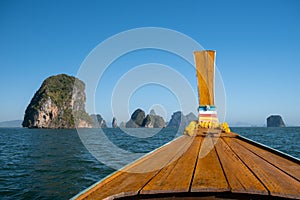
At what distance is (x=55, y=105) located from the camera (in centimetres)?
11431

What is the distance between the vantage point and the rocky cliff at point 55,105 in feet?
365

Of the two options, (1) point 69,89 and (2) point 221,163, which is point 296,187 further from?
(1) point 69,89

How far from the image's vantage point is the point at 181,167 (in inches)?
152

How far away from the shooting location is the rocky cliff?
365 ft

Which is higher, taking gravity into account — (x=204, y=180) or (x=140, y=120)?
(x=140, y=120)

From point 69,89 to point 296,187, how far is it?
132 m

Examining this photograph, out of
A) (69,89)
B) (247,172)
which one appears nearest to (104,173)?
(247,172)

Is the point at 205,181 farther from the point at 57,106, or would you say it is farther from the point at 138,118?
the point at 138,118

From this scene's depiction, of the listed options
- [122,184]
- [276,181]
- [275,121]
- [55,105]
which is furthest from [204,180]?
[275,121]

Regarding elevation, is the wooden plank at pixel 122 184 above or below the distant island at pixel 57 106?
below

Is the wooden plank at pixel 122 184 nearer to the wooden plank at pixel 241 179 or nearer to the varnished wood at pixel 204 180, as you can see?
the varnished wood at pixel 204 180

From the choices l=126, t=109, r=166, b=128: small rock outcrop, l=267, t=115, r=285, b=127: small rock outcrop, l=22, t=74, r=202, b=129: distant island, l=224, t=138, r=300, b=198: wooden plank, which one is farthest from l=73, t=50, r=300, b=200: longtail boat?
l=267, t=115, r=285, b=127: small rock outcrop

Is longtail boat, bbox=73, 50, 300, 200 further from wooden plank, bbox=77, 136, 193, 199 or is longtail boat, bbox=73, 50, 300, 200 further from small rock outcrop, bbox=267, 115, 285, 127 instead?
small rock outcrop, bbox=267, 115, 285, 127

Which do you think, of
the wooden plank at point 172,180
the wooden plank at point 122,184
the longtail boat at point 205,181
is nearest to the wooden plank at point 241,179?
the longtail boat at point 205,181
